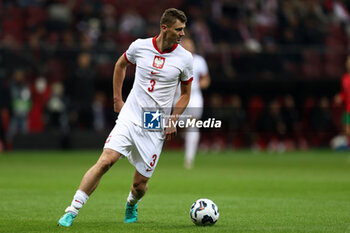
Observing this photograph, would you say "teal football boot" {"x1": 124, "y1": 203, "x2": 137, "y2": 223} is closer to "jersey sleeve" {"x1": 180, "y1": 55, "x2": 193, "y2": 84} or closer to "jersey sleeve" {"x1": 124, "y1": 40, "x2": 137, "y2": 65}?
"jersey sleeve" {"x1": 180, "y1": 55, "x2": 193, "y2": 84}

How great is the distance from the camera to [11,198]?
35.8 feet

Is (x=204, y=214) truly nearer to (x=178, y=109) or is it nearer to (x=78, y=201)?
(x=178, y=109)

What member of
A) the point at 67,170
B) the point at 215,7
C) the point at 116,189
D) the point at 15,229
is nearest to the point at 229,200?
the point at 116,189

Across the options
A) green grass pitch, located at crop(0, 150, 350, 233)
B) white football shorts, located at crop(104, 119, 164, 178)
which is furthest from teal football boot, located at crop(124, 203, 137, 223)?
white football shorts, located at crop(104, 119, 164, 178)

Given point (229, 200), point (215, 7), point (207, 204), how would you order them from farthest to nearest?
1. point (215, 7)
2. point (229, 200)
3. point (207, 204)

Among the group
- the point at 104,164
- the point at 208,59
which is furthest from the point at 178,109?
the point at 208,59

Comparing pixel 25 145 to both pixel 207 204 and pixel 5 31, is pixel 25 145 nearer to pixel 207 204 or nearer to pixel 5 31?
pixel 5 31

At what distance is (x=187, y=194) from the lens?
11.7 metres

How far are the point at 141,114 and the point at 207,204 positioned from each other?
131 cm

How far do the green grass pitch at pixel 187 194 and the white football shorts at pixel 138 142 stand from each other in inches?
28.6

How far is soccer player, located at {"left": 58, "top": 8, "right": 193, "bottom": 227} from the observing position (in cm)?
805

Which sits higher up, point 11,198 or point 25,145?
point 11,198

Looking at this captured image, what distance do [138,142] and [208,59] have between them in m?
16.1

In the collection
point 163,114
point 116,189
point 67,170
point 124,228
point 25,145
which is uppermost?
point 163,114
